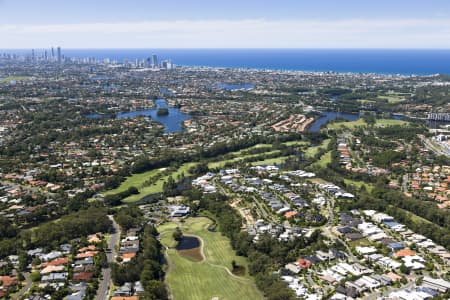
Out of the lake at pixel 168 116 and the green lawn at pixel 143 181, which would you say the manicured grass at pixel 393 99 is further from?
the green lawn at pixel 143 181

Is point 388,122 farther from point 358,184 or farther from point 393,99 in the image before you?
point 358,184

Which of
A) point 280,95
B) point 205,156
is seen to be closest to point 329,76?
point 280,95

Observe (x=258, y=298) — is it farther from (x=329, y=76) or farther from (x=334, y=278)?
(x=329, y=76)

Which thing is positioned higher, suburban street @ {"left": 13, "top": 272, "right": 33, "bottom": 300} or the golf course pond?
the golf course pond

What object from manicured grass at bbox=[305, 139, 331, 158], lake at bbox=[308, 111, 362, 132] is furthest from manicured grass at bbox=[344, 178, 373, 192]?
lake at bbox=[308, 111, 362, 132]

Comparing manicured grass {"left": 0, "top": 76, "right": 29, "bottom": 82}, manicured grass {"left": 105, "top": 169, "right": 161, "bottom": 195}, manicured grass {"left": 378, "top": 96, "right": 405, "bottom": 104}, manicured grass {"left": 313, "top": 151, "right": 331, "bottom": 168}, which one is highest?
manicured grass {"left": 0, "top": 76, "right": 29, "bottom": 82}

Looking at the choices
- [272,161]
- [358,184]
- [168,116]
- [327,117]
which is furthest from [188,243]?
[327,117]

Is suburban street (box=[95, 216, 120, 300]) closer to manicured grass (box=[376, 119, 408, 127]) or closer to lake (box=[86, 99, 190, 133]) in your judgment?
lake (box=[86, 99, 190, 133])
